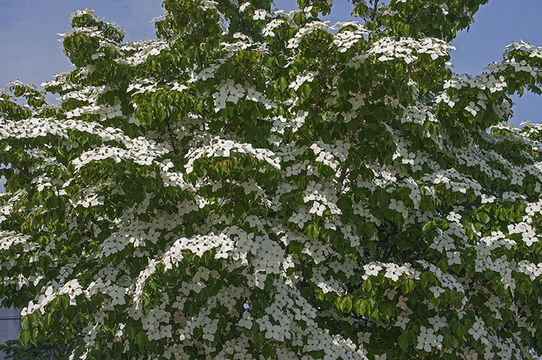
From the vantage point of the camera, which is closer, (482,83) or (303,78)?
(303,78)

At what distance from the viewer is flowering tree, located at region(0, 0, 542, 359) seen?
589 cm

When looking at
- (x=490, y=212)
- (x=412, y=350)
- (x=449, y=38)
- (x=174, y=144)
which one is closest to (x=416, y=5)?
(x=449, y=38)

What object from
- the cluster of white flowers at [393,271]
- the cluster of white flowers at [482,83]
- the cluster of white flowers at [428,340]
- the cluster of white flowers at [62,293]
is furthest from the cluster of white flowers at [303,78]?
the cluster of white flowers at [62,293]

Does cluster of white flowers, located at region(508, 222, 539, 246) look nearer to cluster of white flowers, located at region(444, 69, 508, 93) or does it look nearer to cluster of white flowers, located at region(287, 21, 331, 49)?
cluster of white flowers, located at region(444, 69, 508, 93)

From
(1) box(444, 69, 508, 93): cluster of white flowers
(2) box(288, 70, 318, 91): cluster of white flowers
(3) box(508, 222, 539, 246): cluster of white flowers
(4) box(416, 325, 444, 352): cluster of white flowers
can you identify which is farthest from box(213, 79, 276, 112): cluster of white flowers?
(3) box(508, 222, 539, 246): cluster of white flowers

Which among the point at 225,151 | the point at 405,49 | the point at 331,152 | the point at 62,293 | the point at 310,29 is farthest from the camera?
the point at 331,152

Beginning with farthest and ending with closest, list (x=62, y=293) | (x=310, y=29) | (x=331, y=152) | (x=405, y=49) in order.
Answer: (x=331, y=152), (x=310, y=29), (x=405, y=49), (x=62, y=293)

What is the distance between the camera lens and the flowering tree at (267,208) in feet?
19.3

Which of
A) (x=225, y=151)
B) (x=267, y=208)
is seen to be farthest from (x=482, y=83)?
(x=225, y=151)

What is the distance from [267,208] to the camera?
22.0ft

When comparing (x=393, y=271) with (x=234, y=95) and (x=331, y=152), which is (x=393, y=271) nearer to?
(x=331, y=152)

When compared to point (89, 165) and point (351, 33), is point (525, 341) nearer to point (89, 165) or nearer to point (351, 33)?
point (351, 33)

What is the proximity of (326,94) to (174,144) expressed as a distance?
2068 millimetres

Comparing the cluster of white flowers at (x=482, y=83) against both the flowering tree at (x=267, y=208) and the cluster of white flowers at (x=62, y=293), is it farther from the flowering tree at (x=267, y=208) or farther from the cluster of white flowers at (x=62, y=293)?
the cluster of white flowers at (x=62, y=293)
